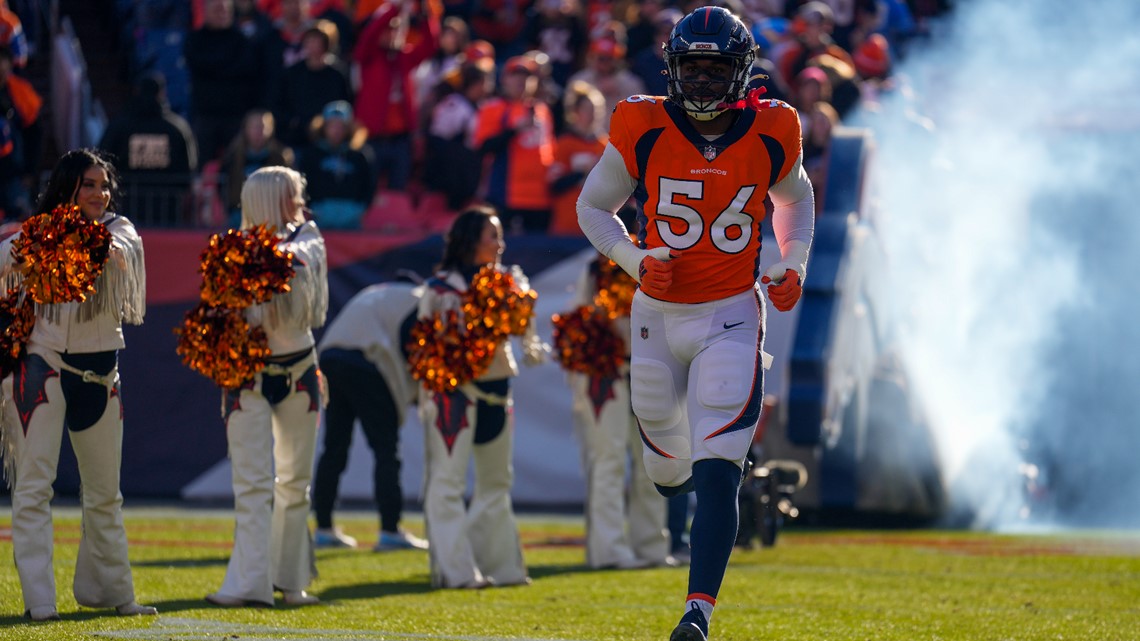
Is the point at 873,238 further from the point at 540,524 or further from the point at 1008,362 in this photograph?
the point at 540,524

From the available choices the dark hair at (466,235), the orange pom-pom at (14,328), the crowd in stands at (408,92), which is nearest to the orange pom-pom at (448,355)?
the dark hair at (466,235)

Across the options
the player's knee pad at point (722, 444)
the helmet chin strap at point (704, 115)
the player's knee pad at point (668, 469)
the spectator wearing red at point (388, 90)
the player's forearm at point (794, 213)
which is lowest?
the player's knee pad at point (668, 469)

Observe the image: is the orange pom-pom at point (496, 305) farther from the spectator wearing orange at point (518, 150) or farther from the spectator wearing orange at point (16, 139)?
the spectator wearing orange at point (16, 139)

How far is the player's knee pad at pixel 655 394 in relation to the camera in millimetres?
6242

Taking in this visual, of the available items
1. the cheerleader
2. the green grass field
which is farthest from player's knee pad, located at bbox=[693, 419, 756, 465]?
the cheerleader

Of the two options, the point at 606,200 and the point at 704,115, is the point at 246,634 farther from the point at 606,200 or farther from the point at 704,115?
the point at 704,115

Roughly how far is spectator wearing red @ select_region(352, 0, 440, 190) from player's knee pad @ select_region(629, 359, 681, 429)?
8.77m

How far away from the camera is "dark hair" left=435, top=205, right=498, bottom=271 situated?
352 inches

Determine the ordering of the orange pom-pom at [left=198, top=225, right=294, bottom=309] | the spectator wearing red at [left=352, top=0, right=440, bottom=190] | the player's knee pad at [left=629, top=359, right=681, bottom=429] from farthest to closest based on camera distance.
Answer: the spectator wearing red at [left=352, top=0, right=440, bottom=190] → the orange pom-pom at [left=198, top=225, right=294, bottom=309] → the player's knee pad at [left=629, top=359, right=681, bottom=429]

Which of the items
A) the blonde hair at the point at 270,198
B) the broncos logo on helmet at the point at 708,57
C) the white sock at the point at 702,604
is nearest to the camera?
the white sock at the point at 702,604

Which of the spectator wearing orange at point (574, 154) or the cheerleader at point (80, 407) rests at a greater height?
the spectator wearing orange at point (574, 154)

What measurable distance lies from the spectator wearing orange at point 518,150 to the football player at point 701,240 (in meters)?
7.05

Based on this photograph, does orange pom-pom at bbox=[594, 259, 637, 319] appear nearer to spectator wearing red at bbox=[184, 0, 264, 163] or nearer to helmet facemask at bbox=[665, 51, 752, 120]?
helmet facemask at bbox=[665, 51, 752, 120]

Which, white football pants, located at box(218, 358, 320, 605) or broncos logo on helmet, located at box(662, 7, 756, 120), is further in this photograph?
white football pants, located at box(218, 358, 320, 605)
